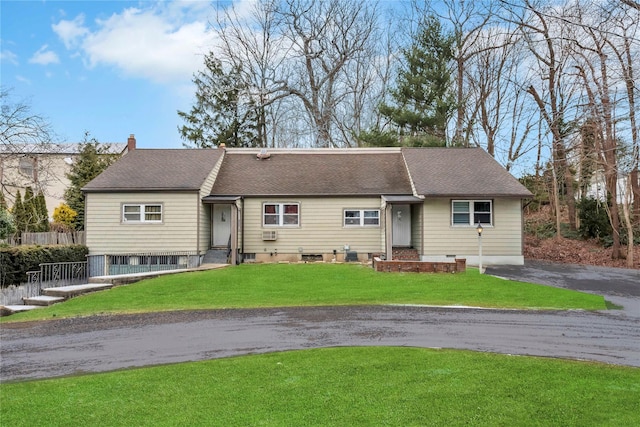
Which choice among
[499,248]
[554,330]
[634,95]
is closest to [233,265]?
[499,248]

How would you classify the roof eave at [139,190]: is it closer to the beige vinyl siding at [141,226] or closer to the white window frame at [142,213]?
the beige vinyl siding at [141,226]

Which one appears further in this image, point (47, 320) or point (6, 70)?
point (6, 70)

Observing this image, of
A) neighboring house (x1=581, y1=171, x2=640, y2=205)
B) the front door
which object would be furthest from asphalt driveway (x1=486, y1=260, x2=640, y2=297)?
the front door

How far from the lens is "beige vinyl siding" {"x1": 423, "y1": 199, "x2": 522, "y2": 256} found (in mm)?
19109

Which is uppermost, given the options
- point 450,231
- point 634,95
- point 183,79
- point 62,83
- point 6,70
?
point 183,79

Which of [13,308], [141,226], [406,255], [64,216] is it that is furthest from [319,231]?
[64,216]

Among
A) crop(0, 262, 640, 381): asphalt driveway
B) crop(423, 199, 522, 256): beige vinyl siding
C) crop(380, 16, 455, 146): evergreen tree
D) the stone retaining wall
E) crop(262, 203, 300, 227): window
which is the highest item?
crop(380, 16, 455, 146): evergreen tree

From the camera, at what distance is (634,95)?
617cm

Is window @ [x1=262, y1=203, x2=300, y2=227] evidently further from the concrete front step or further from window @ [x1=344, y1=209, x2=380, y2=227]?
the concrete front step

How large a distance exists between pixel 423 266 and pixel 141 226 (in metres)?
11.3

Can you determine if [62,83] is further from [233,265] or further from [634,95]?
[634,95]

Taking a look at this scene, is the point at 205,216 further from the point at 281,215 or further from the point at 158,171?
the point at 281,215

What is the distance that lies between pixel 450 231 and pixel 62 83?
49.5 feet

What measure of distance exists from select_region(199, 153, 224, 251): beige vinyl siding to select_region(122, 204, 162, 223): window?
1.67 m
